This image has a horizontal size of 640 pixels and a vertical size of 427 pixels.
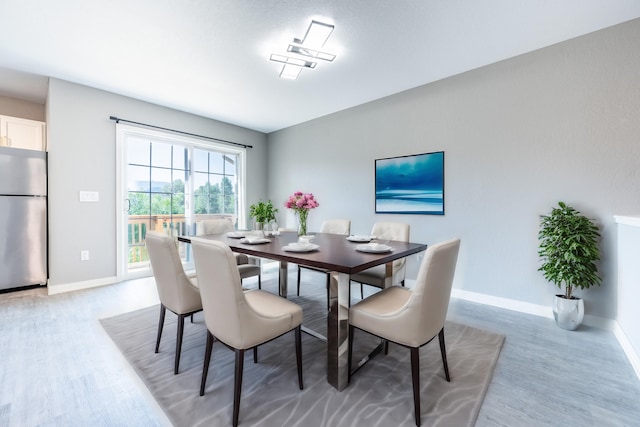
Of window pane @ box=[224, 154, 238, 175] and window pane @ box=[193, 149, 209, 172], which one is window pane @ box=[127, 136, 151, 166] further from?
window pane @ box=[224, 154, 238, 175]

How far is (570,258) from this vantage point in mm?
2191

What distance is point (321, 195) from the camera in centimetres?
459

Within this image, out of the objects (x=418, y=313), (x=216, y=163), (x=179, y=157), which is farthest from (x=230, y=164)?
(x=418, y=313)

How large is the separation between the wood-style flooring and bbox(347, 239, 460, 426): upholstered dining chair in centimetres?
38

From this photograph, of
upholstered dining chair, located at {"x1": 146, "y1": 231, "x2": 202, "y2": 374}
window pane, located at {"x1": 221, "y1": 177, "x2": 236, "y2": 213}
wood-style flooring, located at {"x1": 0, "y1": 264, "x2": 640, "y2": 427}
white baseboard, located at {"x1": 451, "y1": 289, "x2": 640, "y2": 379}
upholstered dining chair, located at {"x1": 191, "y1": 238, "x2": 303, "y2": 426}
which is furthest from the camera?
window pane, located at {"x1": 221, "y1": 177, "x2": 236, "y2": 213}

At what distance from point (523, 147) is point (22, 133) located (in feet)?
20.3

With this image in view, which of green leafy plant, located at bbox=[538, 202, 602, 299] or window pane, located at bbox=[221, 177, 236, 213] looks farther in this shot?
window pane, located at bbox=[221, 177, 236, 213]

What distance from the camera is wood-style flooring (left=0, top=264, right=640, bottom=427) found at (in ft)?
4.38

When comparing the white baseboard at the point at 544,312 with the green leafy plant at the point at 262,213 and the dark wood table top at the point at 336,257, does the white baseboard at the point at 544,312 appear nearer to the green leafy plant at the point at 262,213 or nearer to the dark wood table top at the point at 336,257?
the dark wood table top at the point at 336,257

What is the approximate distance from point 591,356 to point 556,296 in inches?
23.0

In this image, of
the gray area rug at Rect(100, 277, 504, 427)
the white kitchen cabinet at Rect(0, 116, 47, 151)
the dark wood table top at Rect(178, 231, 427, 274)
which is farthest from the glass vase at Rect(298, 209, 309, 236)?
the white kitchen cabinet at Rect(0, 116, 47, 151)

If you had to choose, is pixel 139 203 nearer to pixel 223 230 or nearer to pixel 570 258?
pixel 223 230

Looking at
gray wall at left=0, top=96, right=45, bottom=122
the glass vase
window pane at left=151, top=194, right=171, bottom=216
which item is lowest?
the glass vase

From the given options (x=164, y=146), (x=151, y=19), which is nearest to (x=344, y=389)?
(x=151, y=19)
